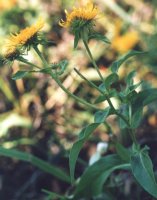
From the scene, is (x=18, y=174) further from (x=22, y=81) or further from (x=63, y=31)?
(x=63, y=31)

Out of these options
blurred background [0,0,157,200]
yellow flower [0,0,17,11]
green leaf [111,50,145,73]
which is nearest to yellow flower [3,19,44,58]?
green leaf [111,50,145,73]

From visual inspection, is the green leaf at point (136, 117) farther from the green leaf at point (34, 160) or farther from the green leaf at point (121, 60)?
the green leaf at point (34, 160)

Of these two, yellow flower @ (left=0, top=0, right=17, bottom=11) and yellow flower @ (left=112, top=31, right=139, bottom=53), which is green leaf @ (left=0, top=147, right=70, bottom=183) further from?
yellow flower @ (left=0, top=0, right=17, bottom=11)

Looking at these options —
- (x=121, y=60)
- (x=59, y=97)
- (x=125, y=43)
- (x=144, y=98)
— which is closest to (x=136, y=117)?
(x=144, y=98)

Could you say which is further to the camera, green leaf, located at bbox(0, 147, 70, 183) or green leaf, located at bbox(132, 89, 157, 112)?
green leaf, located at bbox(0, 147, 70, 183)

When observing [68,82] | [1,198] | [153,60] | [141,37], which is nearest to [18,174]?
[1,198]
